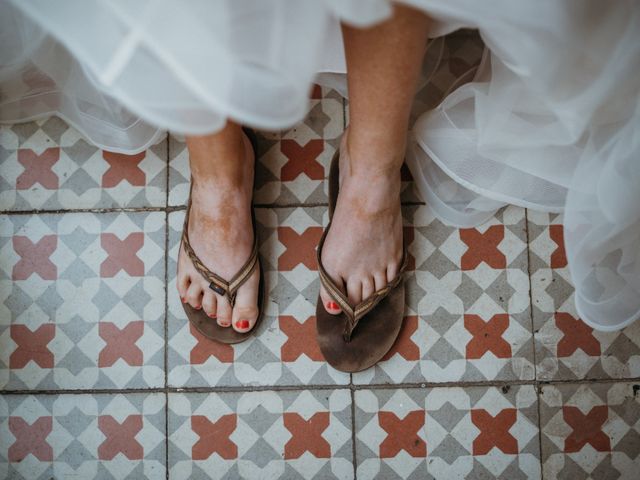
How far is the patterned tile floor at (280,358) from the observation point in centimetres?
82

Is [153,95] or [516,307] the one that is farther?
[516,307]

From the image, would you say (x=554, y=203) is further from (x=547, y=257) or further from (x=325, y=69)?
(x=325, y=69)

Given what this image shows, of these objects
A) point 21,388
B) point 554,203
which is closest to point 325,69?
point 554,203

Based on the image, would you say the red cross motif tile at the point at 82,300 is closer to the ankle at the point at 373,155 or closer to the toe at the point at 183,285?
the toe at the point at 183,285

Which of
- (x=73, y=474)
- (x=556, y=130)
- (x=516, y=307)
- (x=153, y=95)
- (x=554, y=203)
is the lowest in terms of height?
(x=73, y=474)

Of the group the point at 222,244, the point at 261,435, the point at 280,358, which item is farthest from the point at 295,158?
the point at 261,435

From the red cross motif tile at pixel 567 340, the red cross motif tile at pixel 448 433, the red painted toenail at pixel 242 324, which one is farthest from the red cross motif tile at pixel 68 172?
the red cross motif tile at pixel 567 340

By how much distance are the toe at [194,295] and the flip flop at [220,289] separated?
0.5 inches

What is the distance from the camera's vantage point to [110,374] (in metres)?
0.84

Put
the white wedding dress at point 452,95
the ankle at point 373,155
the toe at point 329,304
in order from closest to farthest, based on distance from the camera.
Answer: the white wedding dress at point 452,95
the ankle at point 373,155
the toe at point 329,304

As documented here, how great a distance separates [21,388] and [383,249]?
0.59 metres

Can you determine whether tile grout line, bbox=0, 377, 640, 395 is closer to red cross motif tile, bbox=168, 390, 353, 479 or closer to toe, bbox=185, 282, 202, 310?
red cross motif tile, bbox=168, 390, 353, 479

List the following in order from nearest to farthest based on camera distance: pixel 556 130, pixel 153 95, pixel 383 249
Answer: pixel 153 95 → pixel 556 130 → pixel 383 249

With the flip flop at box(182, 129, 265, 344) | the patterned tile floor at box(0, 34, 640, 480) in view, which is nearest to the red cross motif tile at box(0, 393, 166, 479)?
the patterned tile floor at box(0, 34, 640, 480)
